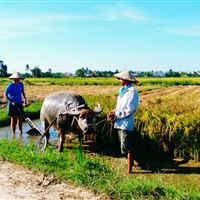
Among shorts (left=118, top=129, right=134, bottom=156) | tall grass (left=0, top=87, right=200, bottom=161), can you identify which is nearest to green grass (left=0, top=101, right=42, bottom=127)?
tall grass (left=0, top=87, right=200, bottom=161)

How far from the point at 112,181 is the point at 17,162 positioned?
2.14 meters

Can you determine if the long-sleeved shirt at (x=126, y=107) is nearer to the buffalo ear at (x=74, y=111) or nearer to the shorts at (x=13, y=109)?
the buffalo ear at (x=74, y=111)

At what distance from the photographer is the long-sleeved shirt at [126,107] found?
7.15 meters

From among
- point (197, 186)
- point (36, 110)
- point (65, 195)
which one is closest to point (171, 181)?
point (197, 186)

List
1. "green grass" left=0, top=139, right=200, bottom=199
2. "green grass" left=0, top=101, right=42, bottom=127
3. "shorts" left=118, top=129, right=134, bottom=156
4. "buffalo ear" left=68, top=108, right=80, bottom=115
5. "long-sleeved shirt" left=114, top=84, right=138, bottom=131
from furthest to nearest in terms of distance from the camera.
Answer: "green grass" left=0, top=101, right=42, bottom=127 < "buffalo ear" left=68, top=108, right=80, bottom=115 < "shorts" left=118, top=129, right=134, bottom=156 < "long-sleeved shirt" left=114, top=84, right=138, bottom=131 < "green grass" left=0, top=139, right=200, bottom=199

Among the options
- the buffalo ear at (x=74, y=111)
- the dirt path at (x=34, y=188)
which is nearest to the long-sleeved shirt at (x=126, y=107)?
the buffalo ear at (x=74, y=111)

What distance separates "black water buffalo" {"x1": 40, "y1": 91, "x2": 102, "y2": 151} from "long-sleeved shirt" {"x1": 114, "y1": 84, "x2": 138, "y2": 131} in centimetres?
90

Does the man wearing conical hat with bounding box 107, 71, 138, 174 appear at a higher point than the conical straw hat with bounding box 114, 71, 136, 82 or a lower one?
lower

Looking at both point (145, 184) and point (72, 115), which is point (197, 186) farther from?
point (72, 115)

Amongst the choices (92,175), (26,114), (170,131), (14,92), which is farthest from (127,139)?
(26,114)

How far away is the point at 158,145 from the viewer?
345 inches

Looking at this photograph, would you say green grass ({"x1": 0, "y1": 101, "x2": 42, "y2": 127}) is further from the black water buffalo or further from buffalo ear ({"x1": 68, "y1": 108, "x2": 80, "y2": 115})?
buffalo ear ({"x1": 68, "y1": 108, "x2": 80, "y2": 115})

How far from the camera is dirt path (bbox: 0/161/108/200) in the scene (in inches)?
217

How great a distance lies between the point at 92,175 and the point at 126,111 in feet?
4.57
